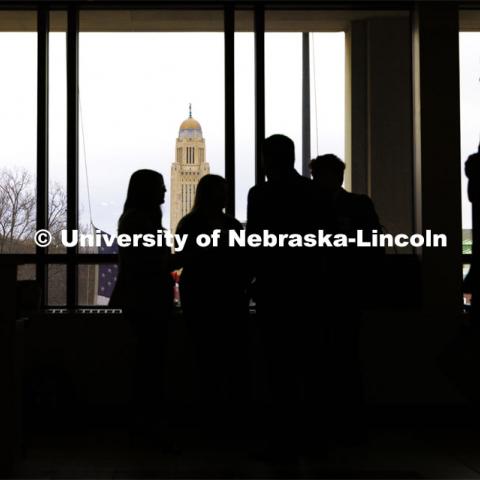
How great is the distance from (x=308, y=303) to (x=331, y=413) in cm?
104

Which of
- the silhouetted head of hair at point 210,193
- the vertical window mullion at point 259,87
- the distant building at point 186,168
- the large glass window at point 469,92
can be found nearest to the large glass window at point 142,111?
the distant building at point 186,168

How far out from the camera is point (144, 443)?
4.74m

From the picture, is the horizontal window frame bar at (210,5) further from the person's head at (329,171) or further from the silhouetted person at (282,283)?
the silhouetted person at (282,283)

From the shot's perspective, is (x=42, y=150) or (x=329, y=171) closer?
(x=329, y=171)

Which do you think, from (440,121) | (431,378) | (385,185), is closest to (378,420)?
(431,378)

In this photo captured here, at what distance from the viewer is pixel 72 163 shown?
19.4 feet

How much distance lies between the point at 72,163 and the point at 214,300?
6.12 feet

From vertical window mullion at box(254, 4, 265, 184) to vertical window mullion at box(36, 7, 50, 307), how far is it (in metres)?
1.49

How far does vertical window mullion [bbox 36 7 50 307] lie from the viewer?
19.3ft

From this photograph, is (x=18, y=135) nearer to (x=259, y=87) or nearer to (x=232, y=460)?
(x=259, y=87)

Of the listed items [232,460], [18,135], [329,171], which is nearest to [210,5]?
[18,135]
